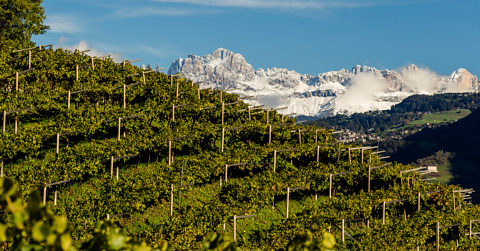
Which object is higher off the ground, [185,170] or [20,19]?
[20,19]

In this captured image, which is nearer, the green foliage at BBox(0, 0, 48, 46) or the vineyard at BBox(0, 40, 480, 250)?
the vineyard at BBox(0, 40, 480, 250)

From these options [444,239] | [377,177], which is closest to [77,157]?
[377,177]

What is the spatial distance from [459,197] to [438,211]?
5.17 metres

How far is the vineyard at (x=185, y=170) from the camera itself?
2445 cm

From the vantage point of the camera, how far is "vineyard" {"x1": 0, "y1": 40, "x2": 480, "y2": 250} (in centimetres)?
2445

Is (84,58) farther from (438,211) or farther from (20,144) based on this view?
(438,211)

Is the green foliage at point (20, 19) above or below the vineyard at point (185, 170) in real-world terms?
above

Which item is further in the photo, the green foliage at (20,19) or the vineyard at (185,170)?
the green foliage at (20,19)

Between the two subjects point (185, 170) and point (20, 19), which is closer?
point (185, 170)

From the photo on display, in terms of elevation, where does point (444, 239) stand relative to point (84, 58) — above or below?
below

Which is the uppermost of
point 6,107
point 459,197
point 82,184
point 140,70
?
point 140,70

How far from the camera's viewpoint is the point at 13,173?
935 inches

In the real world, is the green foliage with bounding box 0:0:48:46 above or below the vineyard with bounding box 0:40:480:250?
above

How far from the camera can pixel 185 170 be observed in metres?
28.3
